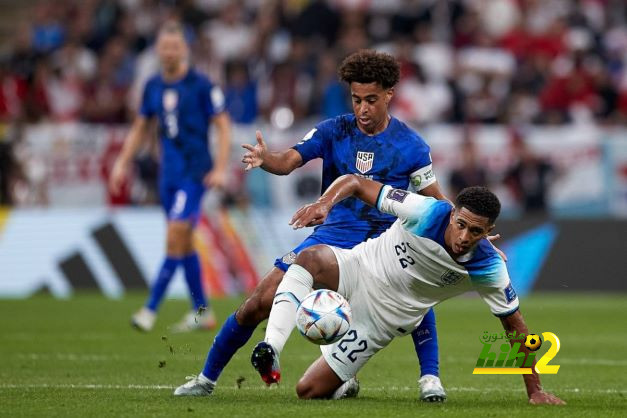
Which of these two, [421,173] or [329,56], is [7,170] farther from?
[421,173]

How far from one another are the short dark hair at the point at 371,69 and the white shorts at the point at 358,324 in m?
1.12

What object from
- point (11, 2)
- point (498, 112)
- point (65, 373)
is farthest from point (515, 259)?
point (11, 2)

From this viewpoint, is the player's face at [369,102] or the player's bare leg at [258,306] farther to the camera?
the player's face at [369,102]

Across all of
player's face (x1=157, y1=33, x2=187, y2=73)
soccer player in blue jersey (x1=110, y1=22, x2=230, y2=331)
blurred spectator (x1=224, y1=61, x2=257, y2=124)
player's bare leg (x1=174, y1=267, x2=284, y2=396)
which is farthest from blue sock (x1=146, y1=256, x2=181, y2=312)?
blurred spectator (x1=224, y1=61, x2=257, y2=124)

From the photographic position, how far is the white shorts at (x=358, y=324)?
24.7ft

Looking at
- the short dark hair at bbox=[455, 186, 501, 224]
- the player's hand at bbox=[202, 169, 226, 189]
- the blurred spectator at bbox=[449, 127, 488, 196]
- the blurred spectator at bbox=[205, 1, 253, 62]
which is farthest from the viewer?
the blurred spectator at bbox=[205, 1, 253, 62]

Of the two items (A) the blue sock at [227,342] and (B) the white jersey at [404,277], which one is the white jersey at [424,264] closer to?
(B) the white jersey at [404,277]

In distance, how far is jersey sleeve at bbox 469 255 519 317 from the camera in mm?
7121

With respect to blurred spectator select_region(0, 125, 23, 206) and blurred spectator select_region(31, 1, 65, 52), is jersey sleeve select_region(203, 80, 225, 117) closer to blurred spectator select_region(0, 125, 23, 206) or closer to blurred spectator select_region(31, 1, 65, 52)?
blurred spectator select_region(0, 125, 23, 206)

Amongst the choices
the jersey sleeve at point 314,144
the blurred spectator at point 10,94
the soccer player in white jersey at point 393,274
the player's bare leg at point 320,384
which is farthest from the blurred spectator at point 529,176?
the player's bare leg at point 320,384

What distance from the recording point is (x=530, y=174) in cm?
1792

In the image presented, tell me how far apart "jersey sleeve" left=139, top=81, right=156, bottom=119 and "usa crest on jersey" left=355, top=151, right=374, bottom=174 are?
5040 millimetres

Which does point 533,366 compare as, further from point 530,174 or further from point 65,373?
point 530,174

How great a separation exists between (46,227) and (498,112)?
7466 mm
